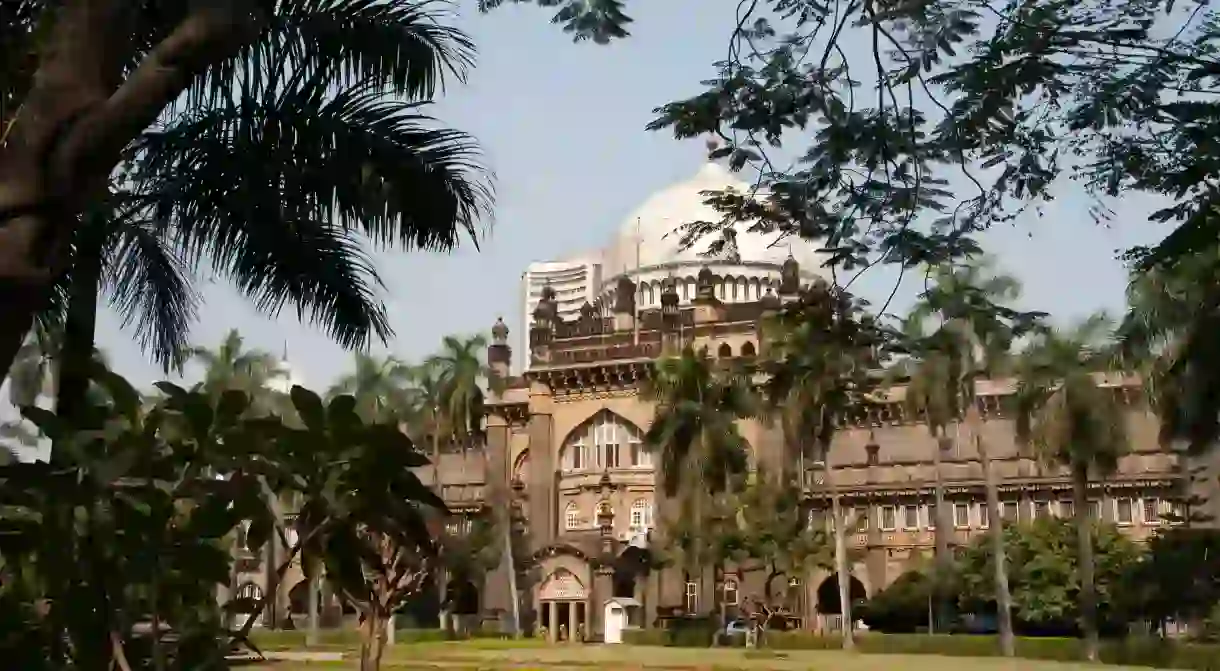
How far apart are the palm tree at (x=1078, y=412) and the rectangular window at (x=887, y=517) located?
1365 centimetres

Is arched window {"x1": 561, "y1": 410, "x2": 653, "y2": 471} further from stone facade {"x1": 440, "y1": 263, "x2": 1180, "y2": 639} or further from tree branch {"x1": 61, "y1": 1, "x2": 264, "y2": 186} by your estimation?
tree branch {"x1": 61, "y1": 1, "x2": 264, "y2": 186}

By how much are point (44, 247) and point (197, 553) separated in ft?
4.75

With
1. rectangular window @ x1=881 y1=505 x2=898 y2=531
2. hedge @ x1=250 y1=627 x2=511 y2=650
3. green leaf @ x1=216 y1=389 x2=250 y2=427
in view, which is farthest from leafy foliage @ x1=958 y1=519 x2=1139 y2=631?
green leaf @ x1=216 y1=389 x2=250 y2=427

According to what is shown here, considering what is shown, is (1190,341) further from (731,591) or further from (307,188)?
(731,591)

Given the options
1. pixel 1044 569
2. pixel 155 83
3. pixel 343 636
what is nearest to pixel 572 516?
pixel 343 636

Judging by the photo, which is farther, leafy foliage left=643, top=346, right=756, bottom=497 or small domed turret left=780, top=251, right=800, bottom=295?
leafy foliage left=643, top=346, right=756, bottom=497

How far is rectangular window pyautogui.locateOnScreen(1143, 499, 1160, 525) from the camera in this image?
4450cm

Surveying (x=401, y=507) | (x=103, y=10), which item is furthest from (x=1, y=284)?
(x=401, y=507)

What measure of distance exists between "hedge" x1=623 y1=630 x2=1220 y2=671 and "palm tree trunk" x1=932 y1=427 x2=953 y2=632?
3355 mm

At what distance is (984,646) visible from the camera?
37750 mm

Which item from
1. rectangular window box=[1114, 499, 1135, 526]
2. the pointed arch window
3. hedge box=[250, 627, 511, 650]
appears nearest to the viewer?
hedge box=[250, 627, 511, 650]

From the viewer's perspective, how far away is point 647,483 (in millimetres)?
51688

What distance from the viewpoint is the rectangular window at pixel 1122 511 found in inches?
1783

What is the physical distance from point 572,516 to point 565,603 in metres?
3.68
